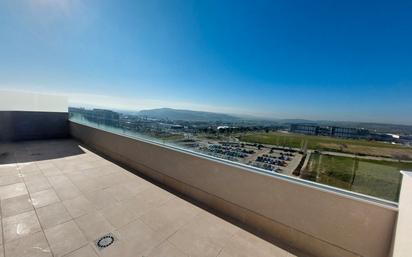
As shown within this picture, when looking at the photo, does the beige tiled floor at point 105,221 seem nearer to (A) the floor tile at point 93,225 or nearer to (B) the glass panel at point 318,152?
(A) the floor tile at point 93,225

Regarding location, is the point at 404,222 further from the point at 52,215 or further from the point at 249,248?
the point at 52,215

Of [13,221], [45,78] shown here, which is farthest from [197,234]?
[45,78]

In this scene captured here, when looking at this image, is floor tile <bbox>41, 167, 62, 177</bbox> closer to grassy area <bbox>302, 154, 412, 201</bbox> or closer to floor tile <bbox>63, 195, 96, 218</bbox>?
floor tile <bbox>63, 195, 96, 218</bbox>

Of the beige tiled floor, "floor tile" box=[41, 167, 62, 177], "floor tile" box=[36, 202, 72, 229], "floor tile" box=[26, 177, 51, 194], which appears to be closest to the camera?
the beige tiled floor

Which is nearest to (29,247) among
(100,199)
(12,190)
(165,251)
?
(100,199)

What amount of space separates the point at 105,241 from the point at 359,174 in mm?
2679

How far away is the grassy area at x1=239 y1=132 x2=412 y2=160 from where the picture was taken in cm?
126

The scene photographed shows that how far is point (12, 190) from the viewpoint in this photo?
8.82ft

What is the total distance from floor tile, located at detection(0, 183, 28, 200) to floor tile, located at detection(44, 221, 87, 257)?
148cm

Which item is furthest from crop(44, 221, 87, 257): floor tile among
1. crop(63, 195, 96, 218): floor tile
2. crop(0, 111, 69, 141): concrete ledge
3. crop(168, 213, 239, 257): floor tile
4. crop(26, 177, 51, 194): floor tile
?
crop(0, 111, 69, 141): concrete ledge

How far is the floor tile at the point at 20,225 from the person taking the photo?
175 centimetres

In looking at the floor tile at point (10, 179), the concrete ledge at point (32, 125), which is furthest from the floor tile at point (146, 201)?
the concrete ledge at point (32, 125)

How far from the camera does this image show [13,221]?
6.44 feet

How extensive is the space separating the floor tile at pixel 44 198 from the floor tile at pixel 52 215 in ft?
Result: 0.44
